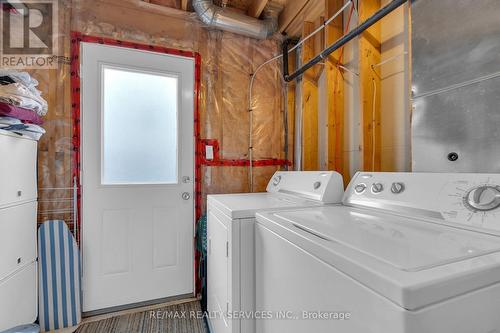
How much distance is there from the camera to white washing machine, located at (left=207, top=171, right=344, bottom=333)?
1103mm

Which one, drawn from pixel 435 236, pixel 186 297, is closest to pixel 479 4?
pixel 435 236

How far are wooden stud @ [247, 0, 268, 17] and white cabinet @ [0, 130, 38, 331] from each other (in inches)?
79.4

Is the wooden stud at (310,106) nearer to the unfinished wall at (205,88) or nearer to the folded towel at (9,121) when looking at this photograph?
the unfinished wall at (205,88)

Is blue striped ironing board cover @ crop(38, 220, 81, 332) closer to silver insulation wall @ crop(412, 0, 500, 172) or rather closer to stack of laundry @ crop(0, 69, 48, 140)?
stack of laundry @ crop(0, 69, 48, 140)

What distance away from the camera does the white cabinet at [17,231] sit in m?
1.35

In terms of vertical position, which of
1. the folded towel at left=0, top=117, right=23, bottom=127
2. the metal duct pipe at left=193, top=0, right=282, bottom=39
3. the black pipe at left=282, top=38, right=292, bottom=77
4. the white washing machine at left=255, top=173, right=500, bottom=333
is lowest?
the white washing machine at left=255, top=173, right=500, bottom=333

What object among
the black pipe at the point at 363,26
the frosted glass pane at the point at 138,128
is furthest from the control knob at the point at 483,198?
the frosted glass pane at the point at 138,128

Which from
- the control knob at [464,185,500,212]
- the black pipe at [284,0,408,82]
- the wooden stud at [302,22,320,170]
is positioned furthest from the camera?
the wooden stud at [302,22,320,170]

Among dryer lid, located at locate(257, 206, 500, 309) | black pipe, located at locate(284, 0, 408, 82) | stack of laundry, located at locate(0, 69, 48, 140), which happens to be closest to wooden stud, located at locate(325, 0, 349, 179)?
black pipe, located at locate(284, 0, 408, 82)

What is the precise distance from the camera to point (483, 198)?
797 millimetres

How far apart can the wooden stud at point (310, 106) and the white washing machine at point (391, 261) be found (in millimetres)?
972

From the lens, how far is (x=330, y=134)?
1903 mm
